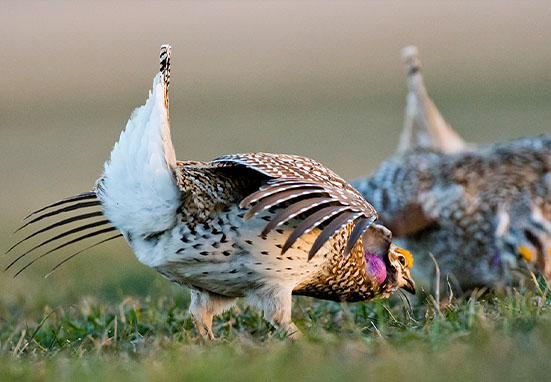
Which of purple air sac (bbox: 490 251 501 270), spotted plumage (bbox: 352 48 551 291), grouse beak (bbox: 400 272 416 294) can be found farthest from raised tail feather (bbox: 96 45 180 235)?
purple air sac (bbox: 490 251 501 270)

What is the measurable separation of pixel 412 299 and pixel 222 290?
1.62 metres

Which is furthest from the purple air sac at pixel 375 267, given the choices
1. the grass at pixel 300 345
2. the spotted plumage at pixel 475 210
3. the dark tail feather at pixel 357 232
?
the spotted plumage at pixel 475 210

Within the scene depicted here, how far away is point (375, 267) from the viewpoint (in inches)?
167

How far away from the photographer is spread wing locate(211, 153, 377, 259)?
3.26 meters

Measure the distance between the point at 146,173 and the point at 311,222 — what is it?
694mm

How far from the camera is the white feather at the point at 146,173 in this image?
3.50 m

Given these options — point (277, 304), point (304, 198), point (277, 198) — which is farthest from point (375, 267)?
point (277, 198)

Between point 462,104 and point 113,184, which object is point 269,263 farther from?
point 462,104

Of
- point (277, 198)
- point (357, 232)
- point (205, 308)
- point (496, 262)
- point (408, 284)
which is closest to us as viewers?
point (277, 198)

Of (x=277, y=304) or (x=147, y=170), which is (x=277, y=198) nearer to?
(x=147, y=170)

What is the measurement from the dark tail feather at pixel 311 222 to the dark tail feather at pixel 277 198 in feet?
0.28

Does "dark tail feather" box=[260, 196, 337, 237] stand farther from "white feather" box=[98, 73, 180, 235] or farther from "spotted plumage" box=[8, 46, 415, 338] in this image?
"white feather" box=[98, 73, 180, 235]

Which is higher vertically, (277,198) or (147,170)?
(147,170)

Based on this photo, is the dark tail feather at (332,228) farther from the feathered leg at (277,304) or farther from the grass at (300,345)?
the feathered leg at (277,304)
